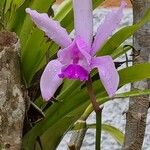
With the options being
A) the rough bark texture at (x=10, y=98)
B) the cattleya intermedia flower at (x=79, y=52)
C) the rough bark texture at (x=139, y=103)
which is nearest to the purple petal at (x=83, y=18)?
the cattleya intermedia flower at (x=79, y=52)

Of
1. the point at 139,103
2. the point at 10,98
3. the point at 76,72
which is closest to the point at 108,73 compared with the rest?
the point at 76,72

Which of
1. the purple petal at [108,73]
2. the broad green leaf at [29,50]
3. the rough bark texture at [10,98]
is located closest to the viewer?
the purple petal at [108,73]

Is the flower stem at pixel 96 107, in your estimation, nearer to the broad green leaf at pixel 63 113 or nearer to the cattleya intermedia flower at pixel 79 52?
the cattleya intermedia flower at pixel 79 52

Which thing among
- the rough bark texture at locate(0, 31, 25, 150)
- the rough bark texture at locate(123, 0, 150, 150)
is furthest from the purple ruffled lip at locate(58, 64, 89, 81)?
the rough bark texture at locate(123, 0, 150, 150)

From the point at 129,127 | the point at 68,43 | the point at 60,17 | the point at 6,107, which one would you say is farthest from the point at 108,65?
the point at 60,17

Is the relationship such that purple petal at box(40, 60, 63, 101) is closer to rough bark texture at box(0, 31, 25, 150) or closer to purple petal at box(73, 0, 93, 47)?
purple petal at box(73, 0, 93, 47)

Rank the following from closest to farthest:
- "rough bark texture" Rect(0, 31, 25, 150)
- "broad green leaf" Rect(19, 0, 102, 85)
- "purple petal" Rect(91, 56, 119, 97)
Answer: "purple petal" Rect(91, 56, 119, 97) < "rough bark texture" Rect(0, 31, 25, 150) < "broad green leaf" Rect(19, 0, 102, 85)
